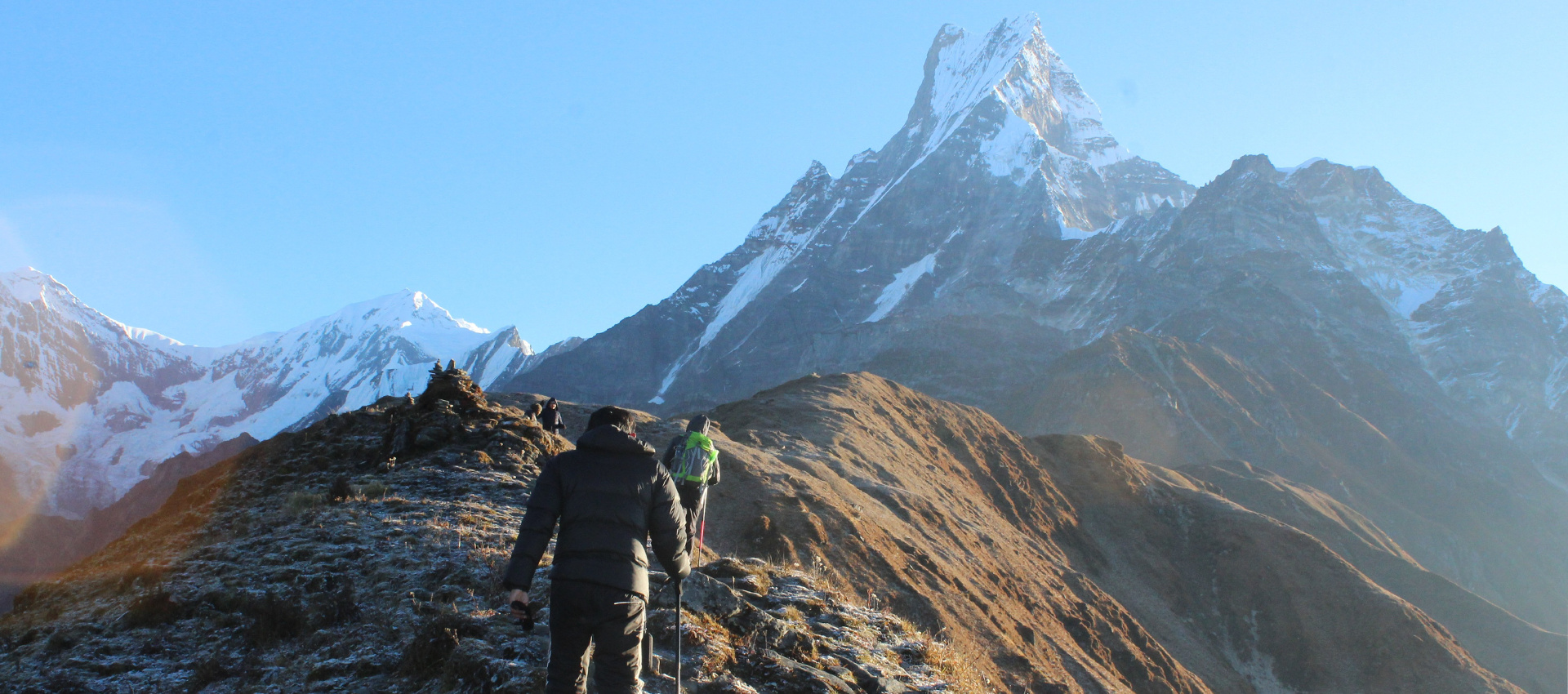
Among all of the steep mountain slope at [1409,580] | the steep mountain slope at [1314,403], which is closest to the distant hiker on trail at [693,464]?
the steep mountain slope at [1409,580]

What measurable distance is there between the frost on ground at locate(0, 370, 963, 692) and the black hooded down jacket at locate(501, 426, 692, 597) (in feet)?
4.21

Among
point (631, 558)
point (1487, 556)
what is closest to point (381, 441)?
point (631, 558)

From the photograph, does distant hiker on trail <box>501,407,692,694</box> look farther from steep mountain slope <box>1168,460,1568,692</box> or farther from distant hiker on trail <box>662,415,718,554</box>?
steep mountain slope <box>1168,460,1568,692</box>

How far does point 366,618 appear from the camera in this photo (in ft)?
24.0

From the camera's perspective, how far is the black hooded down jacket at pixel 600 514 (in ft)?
16.6

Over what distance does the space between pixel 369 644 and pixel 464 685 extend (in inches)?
52.0

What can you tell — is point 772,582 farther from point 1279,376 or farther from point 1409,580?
point 1279,376

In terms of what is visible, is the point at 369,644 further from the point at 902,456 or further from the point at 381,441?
the point at 902,456

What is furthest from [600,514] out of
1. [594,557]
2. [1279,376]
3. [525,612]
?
[1279,376]

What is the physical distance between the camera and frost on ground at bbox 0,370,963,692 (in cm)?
638

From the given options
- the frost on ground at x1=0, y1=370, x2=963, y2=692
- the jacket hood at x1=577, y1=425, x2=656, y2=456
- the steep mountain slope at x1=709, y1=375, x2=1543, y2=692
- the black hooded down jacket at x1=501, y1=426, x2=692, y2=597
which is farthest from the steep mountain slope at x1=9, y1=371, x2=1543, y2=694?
the jacket hood at x1=577, y1=425, x2=656, y2=456

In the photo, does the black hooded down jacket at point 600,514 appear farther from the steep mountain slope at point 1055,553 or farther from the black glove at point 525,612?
the steep mountain slope at point 1055,553

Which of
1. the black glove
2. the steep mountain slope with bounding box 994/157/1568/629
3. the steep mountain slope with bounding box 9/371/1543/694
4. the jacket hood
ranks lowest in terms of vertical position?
the steep mountain slope with bounding box 9/371/1543/694

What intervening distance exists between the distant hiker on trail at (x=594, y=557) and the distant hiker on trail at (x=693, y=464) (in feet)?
14.6
